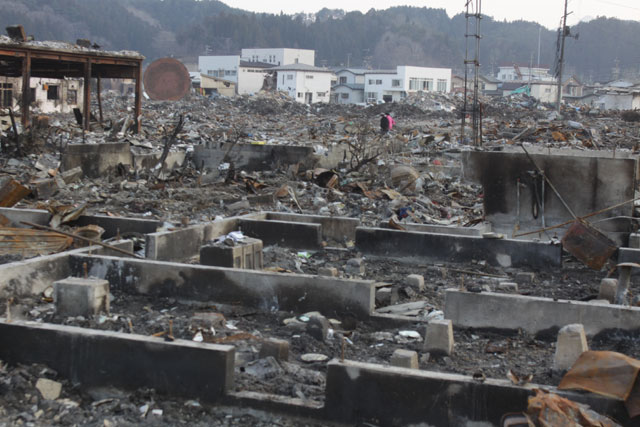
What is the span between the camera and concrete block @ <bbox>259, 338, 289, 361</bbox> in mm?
5914

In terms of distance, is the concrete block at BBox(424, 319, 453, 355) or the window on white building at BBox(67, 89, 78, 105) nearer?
the concrete block at BBox(424, 319, 453, 355)

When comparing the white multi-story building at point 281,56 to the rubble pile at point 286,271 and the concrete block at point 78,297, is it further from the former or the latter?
the concrete block at point 78,297

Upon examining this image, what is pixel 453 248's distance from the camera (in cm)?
968

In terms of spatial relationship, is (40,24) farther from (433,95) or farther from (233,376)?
(233,376)

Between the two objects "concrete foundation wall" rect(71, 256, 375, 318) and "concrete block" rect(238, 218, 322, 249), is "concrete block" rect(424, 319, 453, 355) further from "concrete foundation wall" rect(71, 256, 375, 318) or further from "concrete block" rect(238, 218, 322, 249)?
"concrete block" rect(238, 218, 322, 249)

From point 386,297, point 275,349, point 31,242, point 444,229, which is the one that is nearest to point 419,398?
point 275,349

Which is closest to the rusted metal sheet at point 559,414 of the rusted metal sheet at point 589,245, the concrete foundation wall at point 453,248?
the rusted metal sheet at point 589,245

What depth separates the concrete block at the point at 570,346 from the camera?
532 centimetres

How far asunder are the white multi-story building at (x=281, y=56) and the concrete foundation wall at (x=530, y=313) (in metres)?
89.2

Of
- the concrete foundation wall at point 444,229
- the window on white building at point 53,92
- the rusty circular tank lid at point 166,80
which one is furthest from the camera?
the rusty circular tank lid at point 166,80

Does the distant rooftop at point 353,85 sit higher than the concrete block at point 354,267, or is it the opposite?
the distant rooftop at point 353,85

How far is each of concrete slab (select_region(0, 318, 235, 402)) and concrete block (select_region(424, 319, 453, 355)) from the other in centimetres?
180

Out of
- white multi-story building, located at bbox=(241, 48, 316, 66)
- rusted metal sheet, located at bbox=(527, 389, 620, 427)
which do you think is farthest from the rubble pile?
white multi-story building, located at bbox=(241, 48, 316, 66)

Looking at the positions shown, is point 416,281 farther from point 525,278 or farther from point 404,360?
point 404,360
